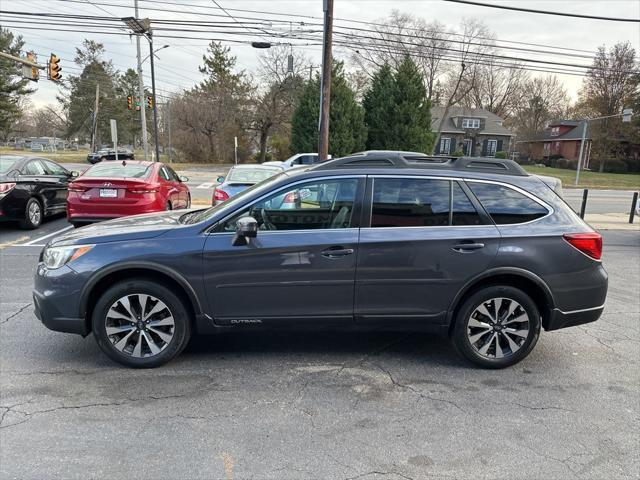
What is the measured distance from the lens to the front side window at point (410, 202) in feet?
12.5

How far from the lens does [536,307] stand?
3936 millimetres

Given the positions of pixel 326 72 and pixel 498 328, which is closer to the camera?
pixel 498 328

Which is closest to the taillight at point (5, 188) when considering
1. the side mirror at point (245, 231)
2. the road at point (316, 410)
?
the road at point (316, 410)

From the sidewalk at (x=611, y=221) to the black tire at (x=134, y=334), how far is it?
12952mm

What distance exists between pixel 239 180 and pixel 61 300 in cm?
632

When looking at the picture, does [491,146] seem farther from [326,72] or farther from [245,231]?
[245,231]

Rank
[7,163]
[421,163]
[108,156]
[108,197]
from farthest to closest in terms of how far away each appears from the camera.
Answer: [108,156]
[7,163]
[108,197]
[421,163]

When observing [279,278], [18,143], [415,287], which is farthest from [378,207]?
[18,143]

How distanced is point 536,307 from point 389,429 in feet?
5.83

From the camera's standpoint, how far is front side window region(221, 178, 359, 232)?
12.4 feet

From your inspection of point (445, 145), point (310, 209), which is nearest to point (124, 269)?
point (310, 209)

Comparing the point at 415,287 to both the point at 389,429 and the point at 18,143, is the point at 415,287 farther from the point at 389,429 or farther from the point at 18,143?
the point at 18,143

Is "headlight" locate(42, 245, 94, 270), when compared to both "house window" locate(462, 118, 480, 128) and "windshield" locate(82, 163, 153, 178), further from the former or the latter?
"house window" locate(462, 118, 480, 128)

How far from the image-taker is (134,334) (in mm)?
3732
